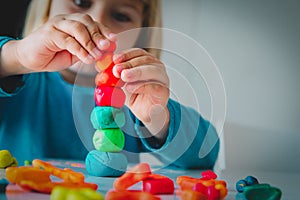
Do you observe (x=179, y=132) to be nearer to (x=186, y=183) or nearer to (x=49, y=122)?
Result: (x=186, y=183)

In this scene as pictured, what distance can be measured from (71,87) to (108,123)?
25.0 inches

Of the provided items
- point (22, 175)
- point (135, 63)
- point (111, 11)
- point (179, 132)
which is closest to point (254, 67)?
point (111, 11)

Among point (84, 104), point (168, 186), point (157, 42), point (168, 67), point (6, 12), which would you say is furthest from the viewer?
point (6, 12)

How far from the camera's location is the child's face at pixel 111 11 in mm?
1052

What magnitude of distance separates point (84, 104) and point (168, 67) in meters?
0.42

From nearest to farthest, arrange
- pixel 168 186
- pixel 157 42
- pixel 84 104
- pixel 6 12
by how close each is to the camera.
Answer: pixel 168 186, pixel 157 42, pixel 84 104, pixel 6 12

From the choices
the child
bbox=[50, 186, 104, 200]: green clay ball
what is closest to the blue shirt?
the child

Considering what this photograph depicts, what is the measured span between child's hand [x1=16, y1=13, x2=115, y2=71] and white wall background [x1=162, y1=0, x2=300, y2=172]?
56 centimetres

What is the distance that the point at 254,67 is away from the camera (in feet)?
4.07

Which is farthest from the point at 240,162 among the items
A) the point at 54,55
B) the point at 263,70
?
the point at 54,55

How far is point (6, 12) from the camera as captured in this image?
116 cm

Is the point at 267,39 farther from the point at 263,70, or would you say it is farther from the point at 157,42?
the point at 157,42

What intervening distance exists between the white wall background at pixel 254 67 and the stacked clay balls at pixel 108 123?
2.20ft

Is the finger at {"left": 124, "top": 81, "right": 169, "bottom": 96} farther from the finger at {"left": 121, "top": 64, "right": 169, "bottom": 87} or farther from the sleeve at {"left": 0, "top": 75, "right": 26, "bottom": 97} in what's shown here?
the sleeve at {"left": 0, "top": 75, "right": 26, "bottom": 97}
